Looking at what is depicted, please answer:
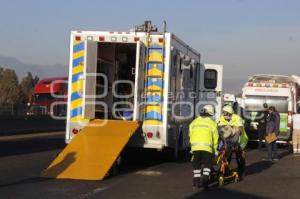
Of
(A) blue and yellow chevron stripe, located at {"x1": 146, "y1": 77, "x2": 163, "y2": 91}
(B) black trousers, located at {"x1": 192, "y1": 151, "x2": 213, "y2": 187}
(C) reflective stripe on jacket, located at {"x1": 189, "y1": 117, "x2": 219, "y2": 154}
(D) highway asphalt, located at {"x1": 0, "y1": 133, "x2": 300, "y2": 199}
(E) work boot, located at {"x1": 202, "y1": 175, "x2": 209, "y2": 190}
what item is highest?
(A) blue and yellow chevron stripe, located at {"x1": 146, "y1": 77, "x2": 163, "y2": 91}

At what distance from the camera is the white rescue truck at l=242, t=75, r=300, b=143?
25141mm

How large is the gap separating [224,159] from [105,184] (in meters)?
2.63

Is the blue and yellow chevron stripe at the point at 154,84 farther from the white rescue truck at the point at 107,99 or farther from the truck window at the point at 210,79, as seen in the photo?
the truck window at the point at 210,79

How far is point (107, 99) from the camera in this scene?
16812 millimetres

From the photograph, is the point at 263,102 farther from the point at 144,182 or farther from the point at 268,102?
the point at 144,182

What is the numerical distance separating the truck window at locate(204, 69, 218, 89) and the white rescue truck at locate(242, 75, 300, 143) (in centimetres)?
485

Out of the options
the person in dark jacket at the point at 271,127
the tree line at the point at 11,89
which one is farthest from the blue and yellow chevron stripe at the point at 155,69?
the tree line at the point at 11,89

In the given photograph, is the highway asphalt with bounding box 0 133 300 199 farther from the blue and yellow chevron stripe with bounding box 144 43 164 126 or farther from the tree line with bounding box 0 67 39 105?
the tree line with bounding box 0 67 39 105

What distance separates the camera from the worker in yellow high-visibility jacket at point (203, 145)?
38.7 feet

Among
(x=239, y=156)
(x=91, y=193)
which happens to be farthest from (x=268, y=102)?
(x=91, y=193)

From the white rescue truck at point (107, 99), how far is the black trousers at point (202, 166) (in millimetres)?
2209

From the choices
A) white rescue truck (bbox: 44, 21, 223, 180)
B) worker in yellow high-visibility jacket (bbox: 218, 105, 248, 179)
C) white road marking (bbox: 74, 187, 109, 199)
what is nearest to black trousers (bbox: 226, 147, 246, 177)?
worker in yellow high-visibility jacket (bbox: 218, 105, 248, 179)

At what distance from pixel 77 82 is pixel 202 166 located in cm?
459

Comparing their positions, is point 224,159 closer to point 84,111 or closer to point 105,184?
point 105,184
